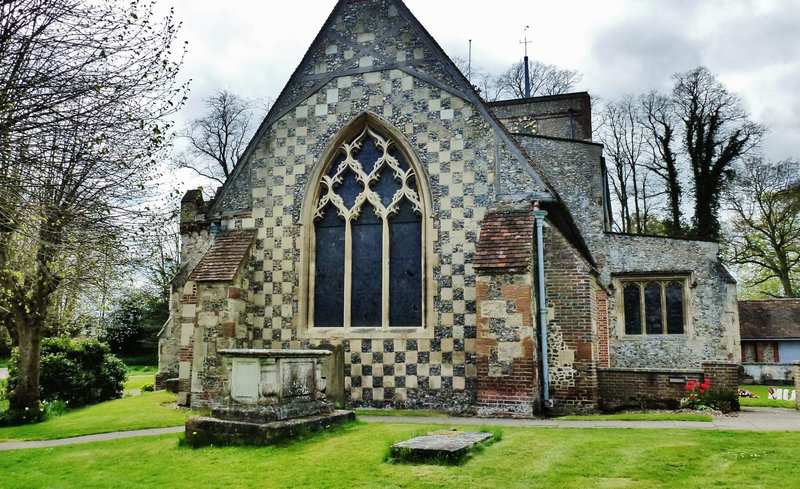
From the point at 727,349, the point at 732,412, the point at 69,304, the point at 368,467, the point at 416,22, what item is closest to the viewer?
the point at 368,467

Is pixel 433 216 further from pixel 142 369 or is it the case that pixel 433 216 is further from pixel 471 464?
pixel 142 369

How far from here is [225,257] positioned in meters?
14.6

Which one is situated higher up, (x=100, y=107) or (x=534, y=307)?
(x=100, y=107)

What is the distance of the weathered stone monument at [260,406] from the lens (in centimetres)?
890

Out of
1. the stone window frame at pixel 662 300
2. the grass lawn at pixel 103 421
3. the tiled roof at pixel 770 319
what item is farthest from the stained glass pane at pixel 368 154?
the tiled roof at pixel 770 319

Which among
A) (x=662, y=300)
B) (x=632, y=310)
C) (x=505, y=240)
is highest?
(x=505, y=240)

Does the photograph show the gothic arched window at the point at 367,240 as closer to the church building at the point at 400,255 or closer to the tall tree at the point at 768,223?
the church building at the point at 400,255

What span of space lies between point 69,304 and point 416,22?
12223 millimetres

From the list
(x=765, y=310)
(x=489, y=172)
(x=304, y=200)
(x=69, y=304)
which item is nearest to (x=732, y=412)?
(x=489, y=172)

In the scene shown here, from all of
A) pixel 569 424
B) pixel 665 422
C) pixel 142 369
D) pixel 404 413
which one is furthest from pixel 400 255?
pixel 142 369

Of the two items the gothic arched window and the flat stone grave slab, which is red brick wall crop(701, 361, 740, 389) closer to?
the gothic arched window

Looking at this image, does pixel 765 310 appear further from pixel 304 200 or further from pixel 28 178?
pixel 28 178

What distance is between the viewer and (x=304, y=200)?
584 inches

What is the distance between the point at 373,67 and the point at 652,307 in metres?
12.9
